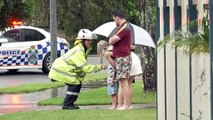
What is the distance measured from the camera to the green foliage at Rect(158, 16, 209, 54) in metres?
4.99

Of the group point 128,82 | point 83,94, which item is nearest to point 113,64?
point 128,82

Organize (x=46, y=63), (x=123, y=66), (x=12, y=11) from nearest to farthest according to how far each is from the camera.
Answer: (x=123, y=66)
(x=12, y=11)
(x=46, y=63)

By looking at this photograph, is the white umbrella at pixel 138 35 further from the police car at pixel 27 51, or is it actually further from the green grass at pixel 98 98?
the police car at pixel 27 51

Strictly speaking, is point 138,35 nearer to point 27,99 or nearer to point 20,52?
point 27,99

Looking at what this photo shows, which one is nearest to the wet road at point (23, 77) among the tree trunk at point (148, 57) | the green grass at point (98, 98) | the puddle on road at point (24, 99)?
the puddle on road at point (24, 99)

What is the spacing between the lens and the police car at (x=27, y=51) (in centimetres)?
2202

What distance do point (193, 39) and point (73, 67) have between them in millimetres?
5790

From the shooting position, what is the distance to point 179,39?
5324 mm

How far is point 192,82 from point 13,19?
9.66 m

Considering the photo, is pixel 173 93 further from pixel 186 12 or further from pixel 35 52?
pixel 35 52

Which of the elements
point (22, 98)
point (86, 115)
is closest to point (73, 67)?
point (86, 115)

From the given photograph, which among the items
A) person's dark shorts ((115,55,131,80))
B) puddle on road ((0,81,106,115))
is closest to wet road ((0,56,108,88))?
puddle on road ((0,81,106,115))

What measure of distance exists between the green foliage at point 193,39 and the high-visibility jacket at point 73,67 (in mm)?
5275

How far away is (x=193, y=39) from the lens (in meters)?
5.09
